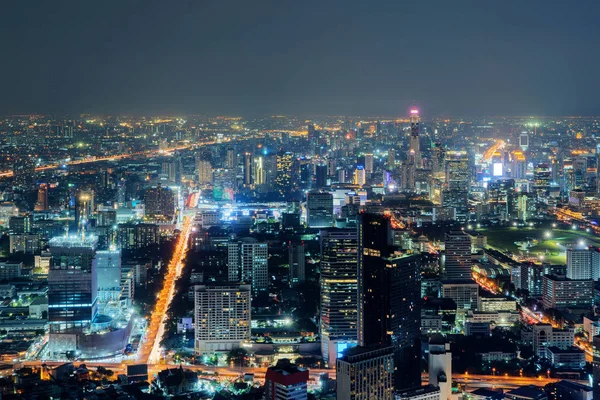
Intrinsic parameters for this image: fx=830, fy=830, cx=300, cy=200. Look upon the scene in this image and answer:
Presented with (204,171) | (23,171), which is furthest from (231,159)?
(23,171)

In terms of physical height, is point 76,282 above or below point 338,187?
below

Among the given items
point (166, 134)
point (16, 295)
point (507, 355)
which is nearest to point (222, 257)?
point (16, 295)

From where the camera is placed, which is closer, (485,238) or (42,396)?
(42,396)

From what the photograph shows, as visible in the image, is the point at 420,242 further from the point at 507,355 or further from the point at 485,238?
the point at 507,355

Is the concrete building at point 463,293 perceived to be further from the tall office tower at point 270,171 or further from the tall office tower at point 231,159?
the tall office tower at point 231,159

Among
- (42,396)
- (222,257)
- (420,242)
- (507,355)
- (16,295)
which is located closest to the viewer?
(42,396)

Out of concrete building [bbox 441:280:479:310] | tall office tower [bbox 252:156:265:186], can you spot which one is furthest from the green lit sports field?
tall office tower [bbox 252:156:265:186]
